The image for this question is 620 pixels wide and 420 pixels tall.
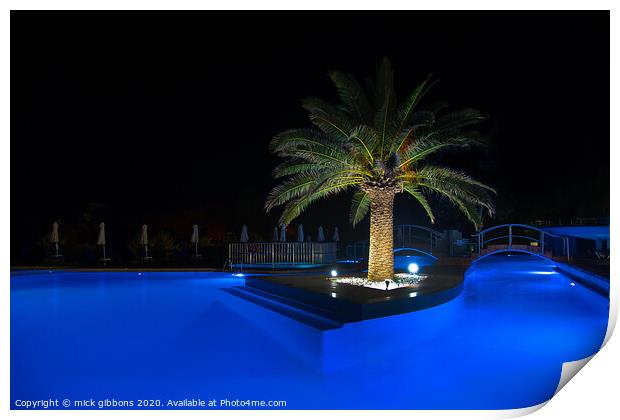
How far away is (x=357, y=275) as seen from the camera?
12.6 metres

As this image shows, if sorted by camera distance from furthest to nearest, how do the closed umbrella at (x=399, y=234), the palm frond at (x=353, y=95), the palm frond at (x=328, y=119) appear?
the closed umbrella at (x=399, y=234), the palm frond at (x=353, y=95), the palm frond at (x=328, y=119)

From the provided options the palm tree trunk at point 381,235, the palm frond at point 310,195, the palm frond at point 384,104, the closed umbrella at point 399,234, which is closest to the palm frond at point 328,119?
the palm frond at point 384,104

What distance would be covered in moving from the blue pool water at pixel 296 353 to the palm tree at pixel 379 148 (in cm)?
290

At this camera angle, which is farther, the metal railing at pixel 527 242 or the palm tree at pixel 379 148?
the metal railing at pixel 527 242

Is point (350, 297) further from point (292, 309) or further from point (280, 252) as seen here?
point (280, 252)

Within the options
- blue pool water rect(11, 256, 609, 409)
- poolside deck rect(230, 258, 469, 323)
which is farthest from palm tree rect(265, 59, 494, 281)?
A: blue pool water rect(11, 256, 609, 409)

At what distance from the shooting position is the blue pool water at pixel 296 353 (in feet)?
19.4

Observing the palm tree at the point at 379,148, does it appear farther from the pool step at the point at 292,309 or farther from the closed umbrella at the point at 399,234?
the closed umbrella at the point at 399,234

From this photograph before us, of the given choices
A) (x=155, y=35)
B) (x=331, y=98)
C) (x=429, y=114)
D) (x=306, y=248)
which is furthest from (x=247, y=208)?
(x=429, y=114)

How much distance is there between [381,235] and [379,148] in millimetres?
2283

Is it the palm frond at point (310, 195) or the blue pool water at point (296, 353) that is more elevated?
the palm frond at point (310, 195)

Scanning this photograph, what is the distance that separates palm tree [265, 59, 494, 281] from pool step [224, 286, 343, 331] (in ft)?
7.34

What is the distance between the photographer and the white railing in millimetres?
18562

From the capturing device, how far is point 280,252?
61.7ft
